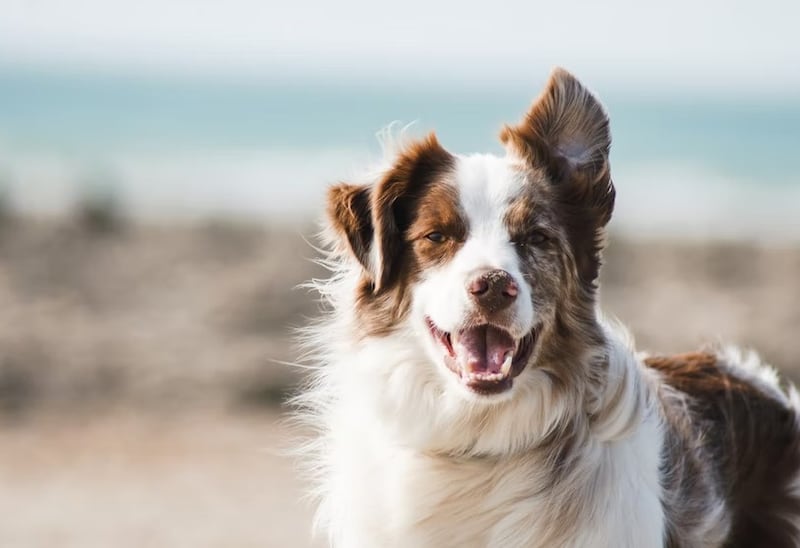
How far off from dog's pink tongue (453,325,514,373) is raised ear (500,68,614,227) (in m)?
0.67

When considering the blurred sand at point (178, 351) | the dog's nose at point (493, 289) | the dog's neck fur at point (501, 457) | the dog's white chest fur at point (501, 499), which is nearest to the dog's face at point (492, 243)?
the dog's nose at point (493, 289)

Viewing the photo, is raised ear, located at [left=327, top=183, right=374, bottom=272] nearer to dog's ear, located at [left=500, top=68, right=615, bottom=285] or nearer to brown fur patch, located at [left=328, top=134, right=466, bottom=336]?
brown fur patch, located at [left=328, top=134, right=466, bottom=336]

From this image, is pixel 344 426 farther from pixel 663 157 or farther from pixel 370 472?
pixel 663 157

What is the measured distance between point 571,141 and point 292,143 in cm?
3874

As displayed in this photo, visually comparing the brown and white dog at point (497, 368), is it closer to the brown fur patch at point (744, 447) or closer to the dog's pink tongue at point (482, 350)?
the dog's pink tongue at point (482, 350)

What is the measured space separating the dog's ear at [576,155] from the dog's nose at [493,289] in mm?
529

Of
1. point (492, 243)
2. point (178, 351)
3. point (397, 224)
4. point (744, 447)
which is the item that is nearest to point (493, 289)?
point (492, 243)

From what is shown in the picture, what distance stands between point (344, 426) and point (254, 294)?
9.97 meters

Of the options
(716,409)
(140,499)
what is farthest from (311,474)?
(140,499)

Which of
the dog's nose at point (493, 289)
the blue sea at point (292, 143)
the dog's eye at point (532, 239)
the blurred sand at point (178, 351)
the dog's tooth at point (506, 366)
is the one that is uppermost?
the blue sea at point (292, 143)

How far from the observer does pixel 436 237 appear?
15.2 feet

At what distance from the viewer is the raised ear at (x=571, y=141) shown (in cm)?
478

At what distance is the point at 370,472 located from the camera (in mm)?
4789

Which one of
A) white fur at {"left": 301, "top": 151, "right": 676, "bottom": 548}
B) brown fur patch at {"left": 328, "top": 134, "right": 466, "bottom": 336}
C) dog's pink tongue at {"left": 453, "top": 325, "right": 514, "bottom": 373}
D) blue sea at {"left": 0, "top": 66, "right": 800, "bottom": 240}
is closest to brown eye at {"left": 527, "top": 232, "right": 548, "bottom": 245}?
white fur at {"left": 301, "top": 151, "right": 676, "bottom": 548}
